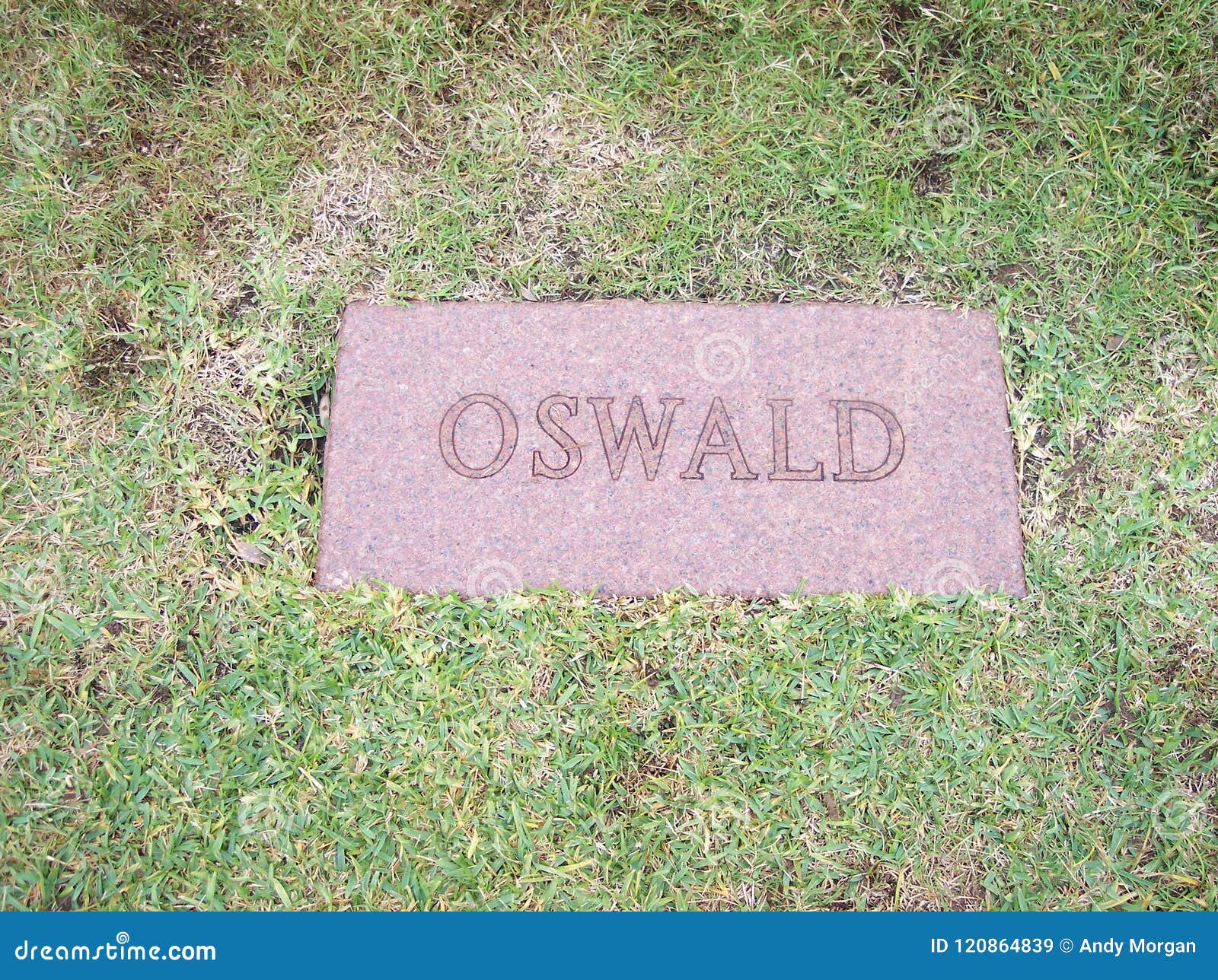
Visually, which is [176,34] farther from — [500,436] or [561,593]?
[561,593]

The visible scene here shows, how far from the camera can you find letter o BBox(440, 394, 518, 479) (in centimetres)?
196

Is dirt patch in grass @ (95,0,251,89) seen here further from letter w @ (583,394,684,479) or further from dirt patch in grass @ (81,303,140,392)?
letter w @ (583,394,684,479)

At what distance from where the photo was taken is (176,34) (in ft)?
7.36

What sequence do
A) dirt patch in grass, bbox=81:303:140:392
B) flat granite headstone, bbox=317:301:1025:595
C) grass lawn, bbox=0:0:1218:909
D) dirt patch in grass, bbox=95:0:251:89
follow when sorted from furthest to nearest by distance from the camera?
dirt patch in grass, bbox=95:0:251:89 → dirt patch in grass, bbox=81:303:140:392 → flat granite headstone, bbox=317:301:1025:595 → grass lawn, bbox=0:0:1218:909

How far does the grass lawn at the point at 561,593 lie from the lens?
182 cm

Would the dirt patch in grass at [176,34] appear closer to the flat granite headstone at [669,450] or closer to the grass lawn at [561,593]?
the grass lawn at [561,593]

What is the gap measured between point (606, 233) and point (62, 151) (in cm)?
148

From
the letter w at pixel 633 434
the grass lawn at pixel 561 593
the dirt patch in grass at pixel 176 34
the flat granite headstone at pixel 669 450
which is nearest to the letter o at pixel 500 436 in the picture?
the flat granite headstone at pixel 669 450

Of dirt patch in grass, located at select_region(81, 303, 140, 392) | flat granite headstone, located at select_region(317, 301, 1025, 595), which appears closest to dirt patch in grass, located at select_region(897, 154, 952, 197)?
flat granite headstone, located at select_region(317, 301, 1025, 595)

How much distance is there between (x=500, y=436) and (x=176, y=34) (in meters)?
1.48

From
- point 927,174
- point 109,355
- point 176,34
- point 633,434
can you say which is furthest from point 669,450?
point 176,34

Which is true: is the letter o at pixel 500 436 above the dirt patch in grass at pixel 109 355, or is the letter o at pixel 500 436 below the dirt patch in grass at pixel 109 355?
below

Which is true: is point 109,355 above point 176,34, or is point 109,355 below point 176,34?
below

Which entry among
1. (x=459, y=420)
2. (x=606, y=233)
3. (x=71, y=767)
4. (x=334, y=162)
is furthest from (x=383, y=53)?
(x=71, y=767)
